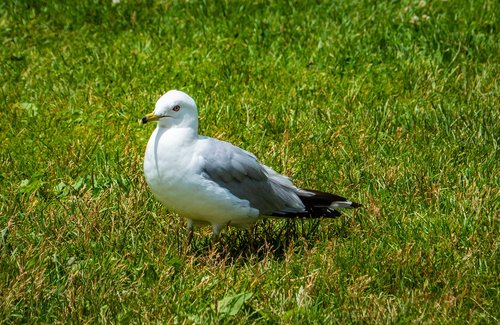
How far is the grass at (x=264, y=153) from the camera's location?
4672 mm

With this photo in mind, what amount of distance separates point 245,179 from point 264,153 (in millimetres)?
1253

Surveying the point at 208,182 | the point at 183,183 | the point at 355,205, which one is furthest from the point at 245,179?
the point at 355,205

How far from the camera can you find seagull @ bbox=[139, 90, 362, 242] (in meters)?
5.01

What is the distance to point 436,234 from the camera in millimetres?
5270

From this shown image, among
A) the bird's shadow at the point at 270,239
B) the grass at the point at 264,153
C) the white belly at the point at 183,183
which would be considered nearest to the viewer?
the grass at the point at 264,153

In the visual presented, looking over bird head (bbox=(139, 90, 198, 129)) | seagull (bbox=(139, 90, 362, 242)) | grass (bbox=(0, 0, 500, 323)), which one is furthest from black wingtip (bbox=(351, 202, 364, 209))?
bird head (bbox=(139, 90, 198, 129))

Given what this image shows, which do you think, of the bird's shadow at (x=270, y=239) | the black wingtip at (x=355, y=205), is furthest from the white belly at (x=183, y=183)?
the black wingtip at (x=355, y=205)

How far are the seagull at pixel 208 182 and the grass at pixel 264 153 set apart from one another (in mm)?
197

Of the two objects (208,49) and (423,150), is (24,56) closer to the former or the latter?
(208,49)

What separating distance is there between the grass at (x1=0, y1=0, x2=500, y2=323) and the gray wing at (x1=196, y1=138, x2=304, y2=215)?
232mm

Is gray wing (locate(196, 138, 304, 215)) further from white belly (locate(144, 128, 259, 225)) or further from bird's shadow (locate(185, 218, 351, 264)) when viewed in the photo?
bird's shadow (locate(185, 218, 351, 264))

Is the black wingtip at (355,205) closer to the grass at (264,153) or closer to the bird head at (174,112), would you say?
the grass at (264,153)

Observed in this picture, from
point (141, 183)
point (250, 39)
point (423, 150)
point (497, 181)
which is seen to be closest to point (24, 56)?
point (250, 39)

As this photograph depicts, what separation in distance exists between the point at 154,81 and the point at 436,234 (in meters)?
2.87
